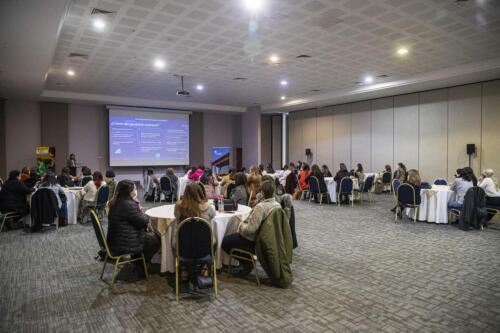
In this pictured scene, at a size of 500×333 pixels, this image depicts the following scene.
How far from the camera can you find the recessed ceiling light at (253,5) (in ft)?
17.8

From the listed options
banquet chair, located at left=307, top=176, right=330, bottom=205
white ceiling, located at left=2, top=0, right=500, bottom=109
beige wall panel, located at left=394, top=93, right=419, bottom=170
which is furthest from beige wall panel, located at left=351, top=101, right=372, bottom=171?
banquet chair, located at left=307, top=176, right=330, bottom=205

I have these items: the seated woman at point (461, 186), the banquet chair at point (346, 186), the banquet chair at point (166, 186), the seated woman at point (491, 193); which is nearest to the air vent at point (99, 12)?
the banquet chair at point (166, 186)

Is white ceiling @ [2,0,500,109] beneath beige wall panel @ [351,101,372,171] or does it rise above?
above

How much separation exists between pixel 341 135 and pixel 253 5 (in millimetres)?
11151

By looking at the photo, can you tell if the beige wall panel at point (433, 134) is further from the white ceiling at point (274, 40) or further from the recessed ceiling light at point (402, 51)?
the recessed ceiling light at point (402, 51)

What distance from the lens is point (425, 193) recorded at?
25.2 feet

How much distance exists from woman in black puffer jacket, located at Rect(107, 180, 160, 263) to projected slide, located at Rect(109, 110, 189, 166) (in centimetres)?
1238

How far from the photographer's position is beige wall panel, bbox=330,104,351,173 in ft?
50.5

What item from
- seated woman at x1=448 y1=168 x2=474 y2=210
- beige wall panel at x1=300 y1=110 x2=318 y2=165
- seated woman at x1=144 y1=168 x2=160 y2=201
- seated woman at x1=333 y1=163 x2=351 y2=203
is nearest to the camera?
seated woman at x1=448 y1=168 x2=474 y2=210

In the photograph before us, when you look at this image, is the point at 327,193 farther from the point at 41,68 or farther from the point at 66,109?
the point at 66,109

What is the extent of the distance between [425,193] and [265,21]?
5.28 m

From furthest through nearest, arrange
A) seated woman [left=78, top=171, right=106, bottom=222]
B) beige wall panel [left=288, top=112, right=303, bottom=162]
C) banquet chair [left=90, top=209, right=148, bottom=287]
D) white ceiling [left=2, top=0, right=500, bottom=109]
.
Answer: beige wall panel [left=288, top=112, right=303, bottom=162] → seated woman [left=78, top=171, right=106, bottom=222] → white ceiling [left=2, top=0, right=500, bottom=109] → banquet chair [left=90, top=209, right=148, bottom=287]

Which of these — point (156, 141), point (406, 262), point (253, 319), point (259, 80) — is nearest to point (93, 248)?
point (253, 319)

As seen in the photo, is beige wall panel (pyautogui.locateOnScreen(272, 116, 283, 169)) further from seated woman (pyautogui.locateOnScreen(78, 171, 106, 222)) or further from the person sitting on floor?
the person sitting on floor
